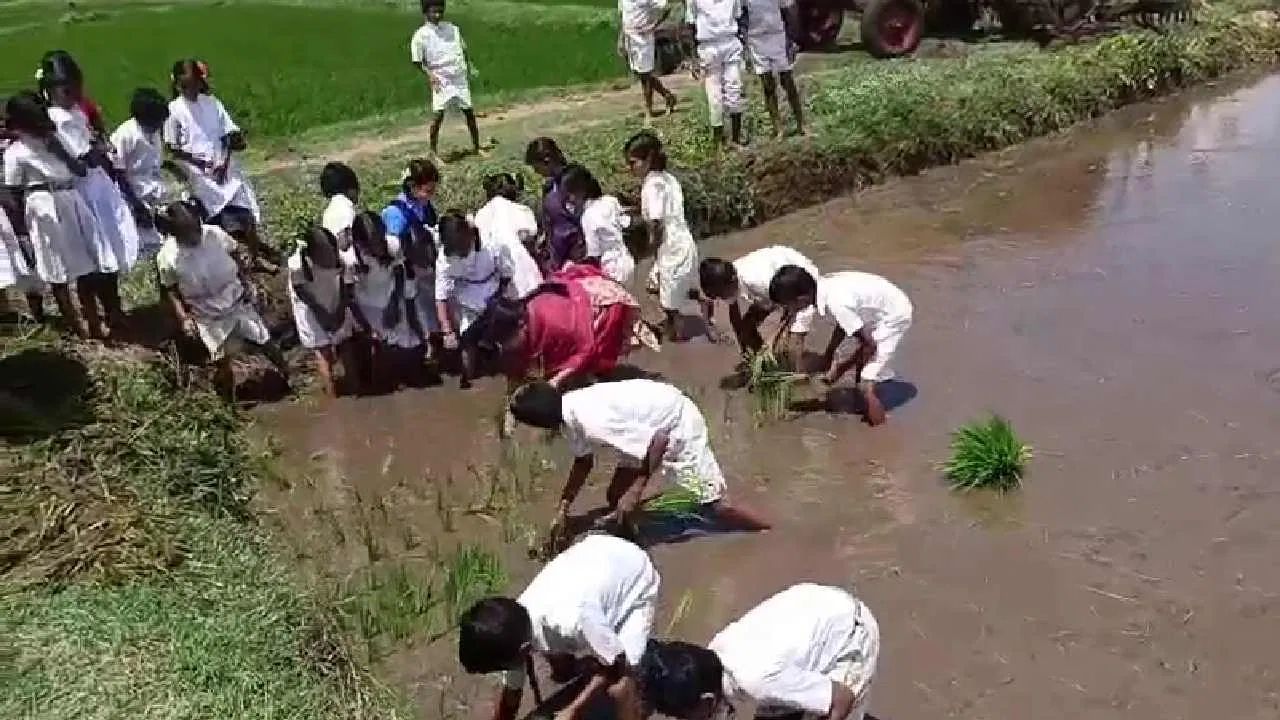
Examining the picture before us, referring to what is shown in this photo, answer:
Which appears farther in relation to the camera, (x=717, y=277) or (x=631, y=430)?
(x=717, y=277)

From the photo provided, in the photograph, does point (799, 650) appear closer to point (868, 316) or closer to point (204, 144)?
point (868, 316)

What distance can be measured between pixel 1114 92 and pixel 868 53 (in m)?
2.57

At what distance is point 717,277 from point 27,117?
128 inches

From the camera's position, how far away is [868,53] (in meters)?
14.9

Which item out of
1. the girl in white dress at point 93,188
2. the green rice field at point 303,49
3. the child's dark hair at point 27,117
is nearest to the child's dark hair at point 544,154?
the girl in white dress at point 93,188

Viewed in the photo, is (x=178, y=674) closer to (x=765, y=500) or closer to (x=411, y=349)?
(x=765, y=500)

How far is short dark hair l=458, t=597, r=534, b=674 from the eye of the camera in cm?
393

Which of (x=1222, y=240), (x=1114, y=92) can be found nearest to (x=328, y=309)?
(x=1222, y=240)

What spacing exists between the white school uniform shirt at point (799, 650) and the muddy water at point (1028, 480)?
1.81 ft

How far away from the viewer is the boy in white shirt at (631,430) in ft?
17.1

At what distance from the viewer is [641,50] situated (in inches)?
473

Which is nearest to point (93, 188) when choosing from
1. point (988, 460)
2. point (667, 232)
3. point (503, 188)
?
point (503, 188)

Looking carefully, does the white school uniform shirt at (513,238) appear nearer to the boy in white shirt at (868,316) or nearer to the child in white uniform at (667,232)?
the child in white uniform at (667,232)

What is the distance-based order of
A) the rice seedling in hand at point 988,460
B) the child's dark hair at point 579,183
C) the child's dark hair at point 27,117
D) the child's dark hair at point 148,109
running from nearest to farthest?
the rice seedling in hand at point 988,460, the child's dark hair at point 27,117, the child's dark hair at point 148,109, the child's dark hair at point 579,183
